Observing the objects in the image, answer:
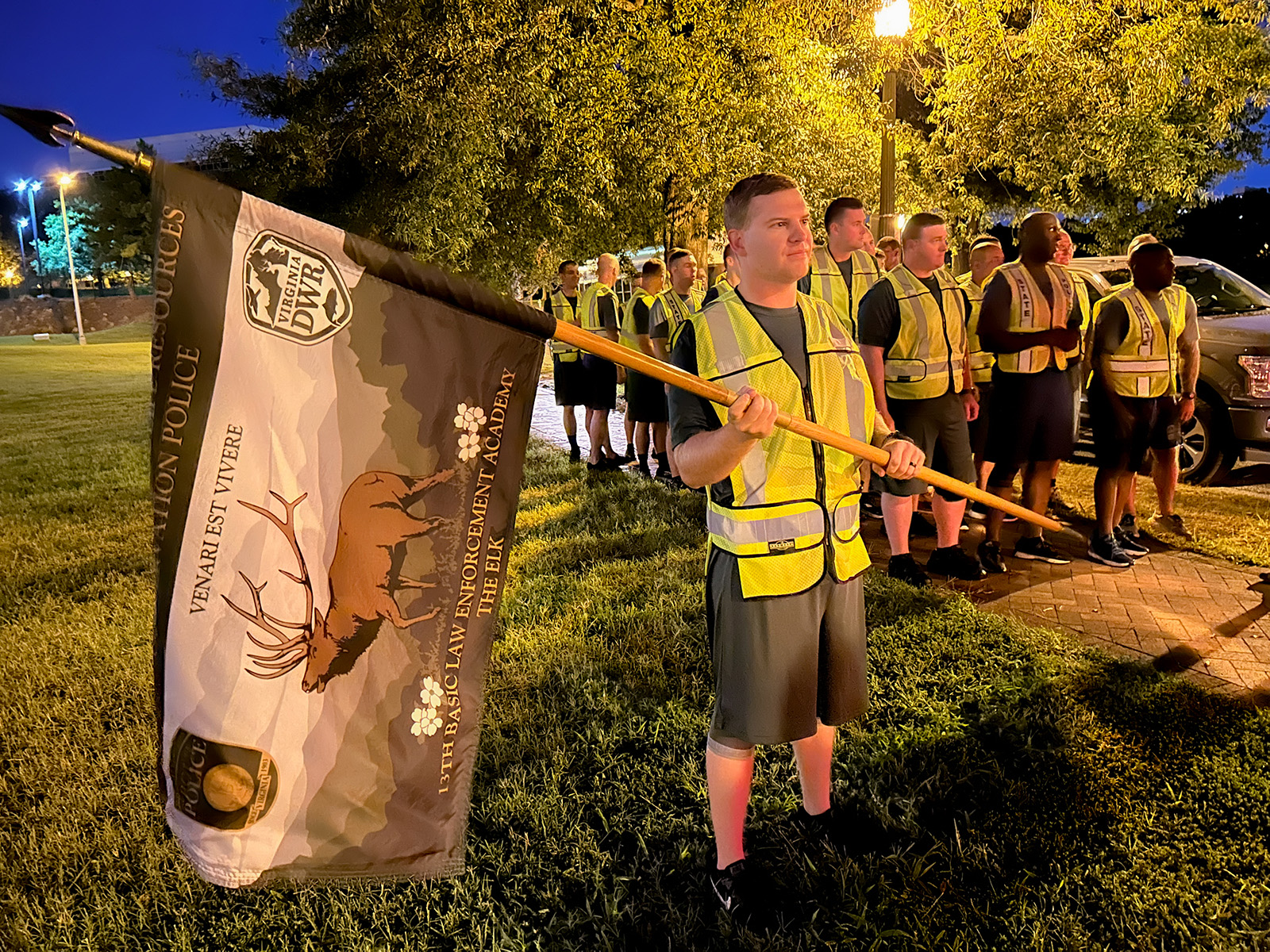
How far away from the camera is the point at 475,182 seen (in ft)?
43.6

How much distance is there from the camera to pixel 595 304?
9406 millimetres

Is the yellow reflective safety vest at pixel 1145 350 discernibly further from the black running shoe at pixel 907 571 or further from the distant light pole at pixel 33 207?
the distant light pole at pixel 33 207

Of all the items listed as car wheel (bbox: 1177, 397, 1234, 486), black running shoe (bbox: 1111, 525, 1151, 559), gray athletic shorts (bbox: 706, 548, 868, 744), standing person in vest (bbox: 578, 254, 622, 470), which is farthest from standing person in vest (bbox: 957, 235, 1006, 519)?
standing person in vest (bbox: 578, 254, 622, 470)

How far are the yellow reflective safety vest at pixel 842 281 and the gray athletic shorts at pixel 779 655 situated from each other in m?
3.38

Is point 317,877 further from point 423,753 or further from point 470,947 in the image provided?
point 470,947

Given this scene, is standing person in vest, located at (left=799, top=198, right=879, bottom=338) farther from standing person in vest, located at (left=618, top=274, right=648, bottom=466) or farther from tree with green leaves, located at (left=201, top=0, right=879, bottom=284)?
tree with green leaves, located at (left=201, top=0, right=879, bottom=284)

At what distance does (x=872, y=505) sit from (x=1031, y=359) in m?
2.35

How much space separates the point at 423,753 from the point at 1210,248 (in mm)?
44790

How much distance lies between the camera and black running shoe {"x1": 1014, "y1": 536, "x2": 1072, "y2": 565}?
602cm

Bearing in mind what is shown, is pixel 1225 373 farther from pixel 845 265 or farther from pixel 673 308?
pixel 673 308

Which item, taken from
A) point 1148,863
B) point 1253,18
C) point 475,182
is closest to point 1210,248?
point 1253,18

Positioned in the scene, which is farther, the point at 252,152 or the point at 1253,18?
the point at 252,152

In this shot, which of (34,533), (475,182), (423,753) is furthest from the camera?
(475,182)

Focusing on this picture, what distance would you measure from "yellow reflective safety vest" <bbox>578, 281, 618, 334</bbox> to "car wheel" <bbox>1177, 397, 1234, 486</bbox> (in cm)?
585
